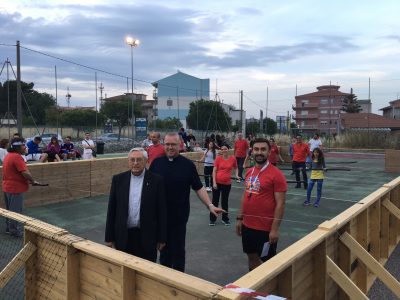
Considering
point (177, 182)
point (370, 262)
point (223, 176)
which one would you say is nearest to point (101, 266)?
point (177, 182)

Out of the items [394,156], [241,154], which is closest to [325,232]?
[241,154]

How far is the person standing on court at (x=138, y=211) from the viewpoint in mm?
3631

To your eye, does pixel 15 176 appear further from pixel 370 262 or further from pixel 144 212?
pixel 370 262

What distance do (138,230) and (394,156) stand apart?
1745 centimetres

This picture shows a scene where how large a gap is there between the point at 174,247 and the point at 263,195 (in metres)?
1.08

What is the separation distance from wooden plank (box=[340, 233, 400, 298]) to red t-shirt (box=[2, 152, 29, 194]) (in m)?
5.25

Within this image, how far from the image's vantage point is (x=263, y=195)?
403 cm

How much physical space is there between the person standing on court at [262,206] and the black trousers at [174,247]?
674 millimetres

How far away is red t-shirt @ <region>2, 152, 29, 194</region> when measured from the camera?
6688 millimetres

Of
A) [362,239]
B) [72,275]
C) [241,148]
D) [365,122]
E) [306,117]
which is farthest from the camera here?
[306,117]

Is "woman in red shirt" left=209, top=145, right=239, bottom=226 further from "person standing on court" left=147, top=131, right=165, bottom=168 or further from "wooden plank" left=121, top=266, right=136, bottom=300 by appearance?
"wooden plank" left=121, top=266, right=136, bottom=300

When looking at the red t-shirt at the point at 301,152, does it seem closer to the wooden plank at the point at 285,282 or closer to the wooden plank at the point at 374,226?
the wooden plank at the point at 374,226

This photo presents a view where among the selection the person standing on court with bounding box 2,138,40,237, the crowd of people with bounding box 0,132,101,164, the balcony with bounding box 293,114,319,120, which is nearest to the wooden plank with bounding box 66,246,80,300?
the person standing on court with bounding box 2,138,40,237

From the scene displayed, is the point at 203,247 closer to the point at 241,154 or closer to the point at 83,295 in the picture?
the point at 83,295
